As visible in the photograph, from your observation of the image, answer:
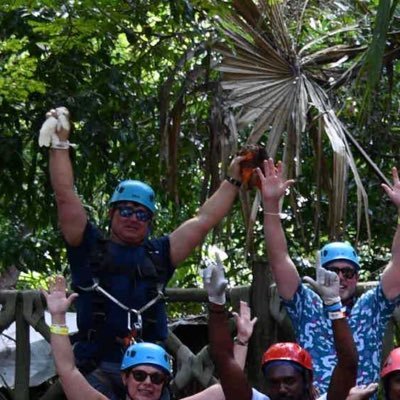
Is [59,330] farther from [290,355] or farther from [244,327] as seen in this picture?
[290,355]

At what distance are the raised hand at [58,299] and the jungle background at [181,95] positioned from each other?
5.01 ft

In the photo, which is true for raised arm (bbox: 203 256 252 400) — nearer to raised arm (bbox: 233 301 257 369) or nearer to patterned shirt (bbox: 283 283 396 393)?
raised arm (bbox: 233 301 257 369)

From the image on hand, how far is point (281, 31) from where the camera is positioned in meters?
7.10

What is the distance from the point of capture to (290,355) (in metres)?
4.98

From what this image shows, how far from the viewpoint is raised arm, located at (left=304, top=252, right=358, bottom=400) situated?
4.69 meters

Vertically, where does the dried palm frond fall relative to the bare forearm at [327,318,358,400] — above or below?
above

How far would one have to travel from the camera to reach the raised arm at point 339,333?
4688 millimetres

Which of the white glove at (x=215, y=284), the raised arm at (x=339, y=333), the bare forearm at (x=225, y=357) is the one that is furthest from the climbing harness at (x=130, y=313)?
the raised arm at (x=339, y=333)

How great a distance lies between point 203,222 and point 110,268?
56cm

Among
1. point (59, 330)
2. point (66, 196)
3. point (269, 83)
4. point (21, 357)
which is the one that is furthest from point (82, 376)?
point (269, 83)

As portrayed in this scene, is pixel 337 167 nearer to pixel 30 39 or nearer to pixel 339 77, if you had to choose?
pixel 339 77

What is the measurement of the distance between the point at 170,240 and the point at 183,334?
5.25 feet

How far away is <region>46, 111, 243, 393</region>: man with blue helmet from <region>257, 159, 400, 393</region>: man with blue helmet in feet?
1.93

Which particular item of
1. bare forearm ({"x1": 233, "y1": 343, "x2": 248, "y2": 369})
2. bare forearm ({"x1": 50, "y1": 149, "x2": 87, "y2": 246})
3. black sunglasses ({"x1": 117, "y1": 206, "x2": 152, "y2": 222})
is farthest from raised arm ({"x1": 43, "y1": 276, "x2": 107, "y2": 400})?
bare forearm ({"x1": 233, "y1": 343, "x2": 248, "y2": 369})
